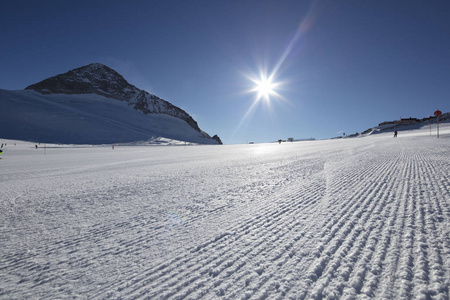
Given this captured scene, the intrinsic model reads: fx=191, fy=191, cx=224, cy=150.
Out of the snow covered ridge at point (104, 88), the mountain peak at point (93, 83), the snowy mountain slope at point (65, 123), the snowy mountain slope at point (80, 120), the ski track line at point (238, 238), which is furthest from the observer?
the mountain peak at point (93, 83)

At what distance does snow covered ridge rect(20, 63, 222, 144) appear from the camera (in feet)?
341

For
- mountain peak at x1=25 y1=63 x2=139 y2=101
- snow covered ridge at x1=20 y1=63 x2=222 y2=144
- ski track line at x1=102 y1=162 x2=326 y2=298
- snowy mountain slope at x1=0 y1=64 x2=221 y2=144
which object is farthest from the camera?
mountain peak at x1=25 y1=63 x2=139 y2=101

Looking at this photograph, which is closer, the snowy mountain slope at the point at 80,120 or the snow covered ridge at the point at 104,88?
the snowy mountain slope at the point at 80,120

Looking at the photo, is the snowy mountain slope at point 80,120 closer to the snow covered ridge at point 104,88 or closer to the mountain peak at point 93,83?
the snow covered ridge at point 104,88

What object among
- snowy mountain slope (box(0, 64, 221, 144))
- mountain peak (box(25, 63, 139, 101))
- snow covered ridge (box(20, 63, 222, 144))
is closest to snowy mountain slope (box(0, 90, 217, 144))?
snowy mountain slope (box(0, 64, 221, 144))

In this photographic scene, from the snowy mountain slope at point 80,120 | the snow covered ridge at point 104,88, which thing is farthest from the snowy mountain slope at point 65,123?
the snow covered ridge at point 104,88

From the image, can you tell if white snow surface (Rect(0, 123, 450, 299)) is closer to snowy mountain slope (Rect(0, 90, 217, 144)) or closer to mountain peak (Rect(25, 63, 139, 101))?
snowy mountain slope (Rect(0, 90, 217, 144))

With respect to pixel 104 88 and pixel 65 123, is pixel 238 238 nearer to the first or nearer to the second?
pixel 65 123

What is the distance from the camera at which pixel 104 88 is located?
5094 inches

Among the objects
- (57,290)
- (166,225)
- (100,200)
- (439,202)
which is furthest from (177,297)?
(439,202)

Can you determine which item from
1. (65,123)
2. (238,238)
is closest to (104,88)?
(65,123)

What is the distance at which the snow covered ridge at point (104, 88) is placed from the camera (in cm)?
10394

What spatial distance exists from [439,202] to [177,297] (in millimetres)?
3472

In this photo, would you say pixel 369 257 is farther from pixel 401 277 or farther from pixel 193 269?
pixel 193 269
